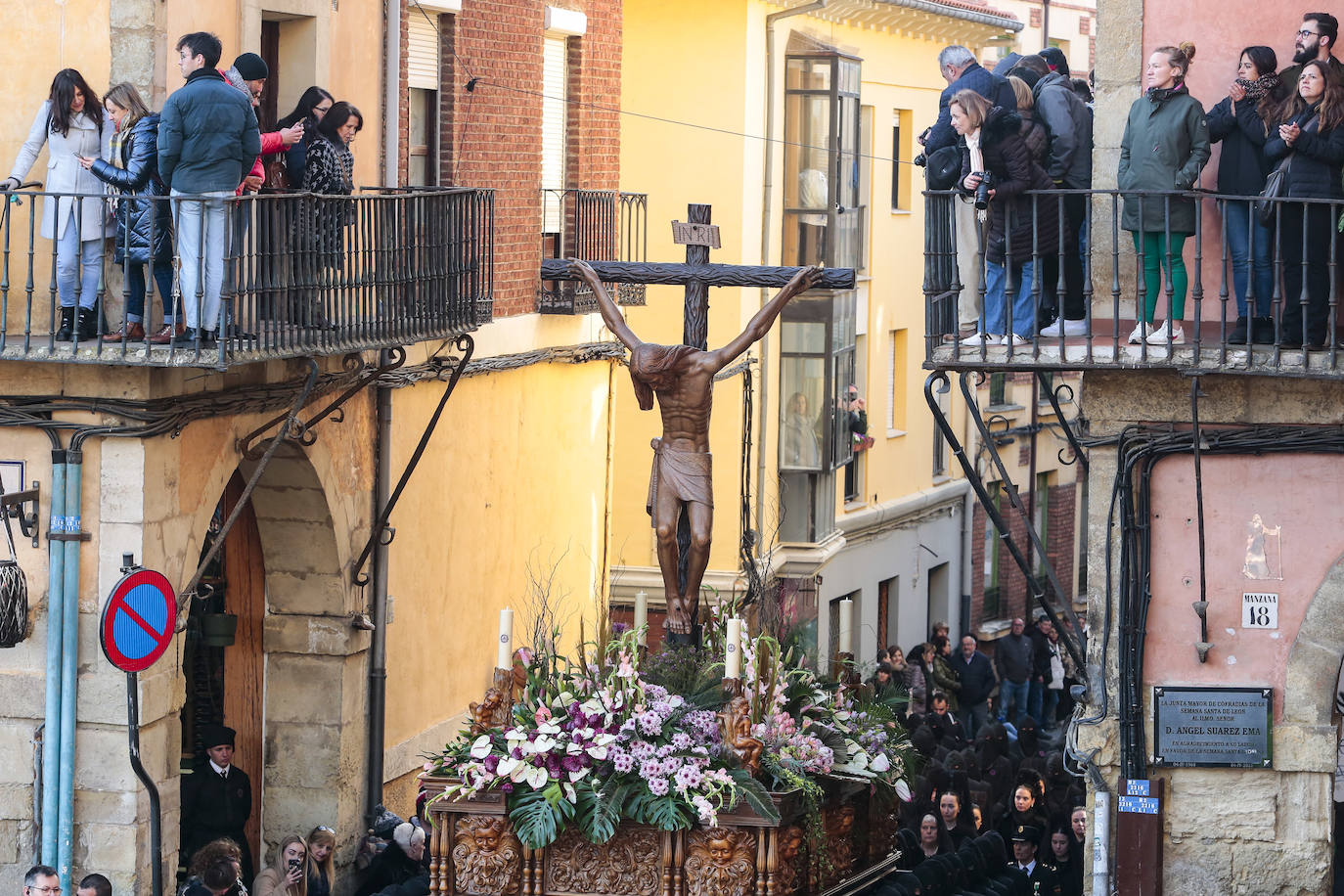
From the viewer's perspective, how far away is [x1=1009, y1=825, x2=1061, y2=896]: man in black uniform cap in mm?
17016

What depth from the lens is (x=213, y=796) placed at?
17109 millimetres

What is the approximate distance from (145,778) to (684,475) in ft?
13.7

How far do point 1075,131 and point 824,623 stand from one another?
1584cm

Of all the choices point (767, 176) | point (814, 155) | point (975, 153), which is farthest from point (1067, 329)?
point (814, 155)

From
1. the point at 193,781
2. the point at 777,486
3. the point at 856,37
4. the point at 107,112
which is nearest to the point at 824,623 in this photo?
the point at 777,486

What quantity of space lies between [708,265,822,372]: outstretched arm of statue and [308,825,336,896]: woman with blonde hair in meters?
5.19

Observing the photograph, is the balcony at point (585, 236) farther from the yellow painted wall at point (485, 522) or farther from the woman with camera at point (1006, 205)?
the woman with camera at point (1006, 205)

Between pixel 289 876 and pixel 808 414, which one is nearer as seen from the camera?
pixel 289 876

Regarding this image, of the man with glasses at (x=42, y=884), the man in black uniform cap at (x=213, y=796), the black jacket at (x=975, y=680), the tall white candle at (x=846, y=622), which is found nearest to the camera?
the man with glasses at (x=42, y=884)

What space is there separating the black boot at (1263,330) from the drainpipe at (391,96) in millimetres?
7398

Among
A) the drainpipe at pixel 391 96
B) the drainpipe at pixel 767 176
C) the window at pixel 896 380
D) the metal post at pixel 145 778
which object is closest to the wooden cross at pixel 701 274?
the metal post at pixel 145 778

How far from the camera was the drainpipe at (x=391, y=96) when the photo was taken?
19891 millimetres

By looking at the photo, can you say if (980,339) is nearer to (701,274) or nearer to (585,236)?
(701,274)

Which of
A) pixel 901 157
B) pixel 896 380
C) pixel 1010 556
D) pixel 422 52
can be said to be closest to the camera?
pixel 422 52
